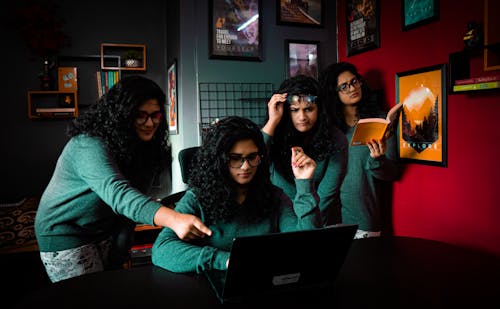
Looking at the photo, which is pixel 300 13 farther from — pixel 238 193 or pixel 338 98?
pixel 238 193

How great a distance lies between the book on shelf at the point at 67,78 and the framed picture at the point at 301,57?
6.84 feet

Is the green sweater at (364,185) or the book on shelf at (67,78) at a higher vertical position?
the book on shelf at (67,78)

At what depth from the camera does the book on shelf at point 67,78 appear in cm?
364

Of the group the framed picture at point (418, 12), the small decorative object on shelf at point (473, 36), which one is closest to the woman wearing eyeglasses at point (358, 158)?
the framed picture at point (418, 12)

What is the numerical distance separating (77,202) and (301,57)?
2134 millimetres

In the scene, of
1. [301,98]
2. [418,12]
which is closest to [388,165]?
[301,98]

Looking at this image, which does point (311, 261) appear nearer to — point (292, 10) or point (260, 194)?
point (260, 194)

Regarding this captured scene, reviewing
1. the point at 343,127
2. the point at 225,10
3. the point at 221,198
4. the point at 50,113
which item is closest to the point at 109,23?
the point at 50,113

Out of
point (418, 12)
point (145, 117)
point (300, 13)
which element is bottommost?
point (145, 117)

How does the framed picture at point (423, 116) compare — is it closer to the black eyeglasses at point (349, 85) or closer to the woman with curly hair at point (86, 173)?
the black eyeglasses at point (349, 85)

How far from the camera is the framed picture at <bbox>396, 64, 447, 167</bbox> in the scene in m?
2.14

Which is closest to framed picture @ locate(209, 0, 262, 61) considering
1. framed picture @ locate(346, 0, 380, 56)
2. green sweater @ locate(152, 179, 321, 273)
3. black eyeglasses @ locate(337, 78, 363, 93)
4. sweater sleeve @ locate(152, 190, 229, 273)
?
framed picture @ locate(346, 0, 380, 56)

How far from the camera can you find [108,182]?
1.32 metres

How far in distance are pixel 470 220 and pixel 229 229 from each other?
1357 millimetres
